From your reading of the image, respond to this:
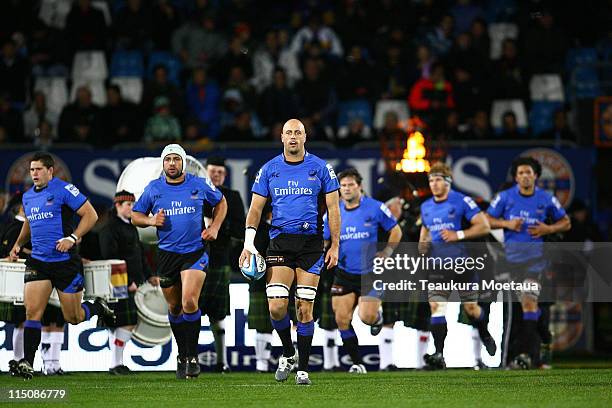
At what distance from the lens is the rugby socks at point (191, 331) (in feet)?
40.4

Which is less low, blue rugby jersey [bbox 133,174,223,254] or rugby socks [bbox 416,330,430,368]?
blue rugby jersey [bbox 133,174,223,254]

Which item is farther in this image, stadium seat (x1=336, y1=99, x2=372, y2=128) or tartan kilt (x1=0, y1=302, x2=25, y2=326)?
stadium seat (x1=336, y1=99, x2=372, y2=128)

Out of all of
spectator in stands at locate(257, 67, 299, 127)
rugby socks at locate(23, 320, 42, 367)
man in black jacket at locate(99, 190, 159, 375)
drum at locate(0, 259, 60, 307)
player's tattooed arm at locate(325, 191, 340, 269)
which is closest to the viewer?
player's tattooed arm at locate(325, 191, 340, 269)

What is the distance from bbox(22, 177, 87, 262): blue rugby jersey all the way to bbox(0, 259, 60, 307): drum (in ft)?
2.29

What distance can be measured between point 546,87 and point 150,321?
8819 millimetres

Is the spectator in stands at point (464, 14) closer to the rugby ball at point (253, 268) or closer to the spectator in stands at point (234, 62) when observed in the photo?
the spectator in stands at point (234, 62)

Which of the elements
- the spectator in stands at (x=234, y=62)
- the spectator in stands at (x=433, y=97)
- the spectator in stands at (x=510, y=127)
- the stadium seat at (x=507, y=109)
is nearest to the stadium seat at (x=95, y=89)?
the spectator in stands at (x=234, y=62)

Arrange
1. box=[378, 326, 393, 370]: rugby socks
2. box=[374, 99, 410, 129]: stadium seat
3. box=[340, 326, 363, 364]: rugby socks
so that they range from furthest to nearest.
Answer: box=[374, 99, 410, 129]: stadium seat → box=[378, 326, 393, 370]: rugby socks → box=[340, 326, 363, 364]: rugby socks

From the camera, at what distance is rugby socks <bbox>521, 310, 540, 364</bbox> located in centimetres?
1380

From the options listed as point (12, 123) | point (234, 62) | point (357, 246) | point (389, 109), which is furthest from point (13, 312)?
point (389, 109)

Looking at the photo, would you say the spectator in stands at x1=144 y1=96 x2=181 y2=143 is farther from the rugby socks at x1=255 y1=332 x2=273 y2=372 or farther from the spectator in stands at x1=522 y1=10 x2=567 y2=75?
the spectator in stands at x1=522 y1=10 x2=567 y2=75

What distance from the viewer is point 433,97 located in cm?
1909

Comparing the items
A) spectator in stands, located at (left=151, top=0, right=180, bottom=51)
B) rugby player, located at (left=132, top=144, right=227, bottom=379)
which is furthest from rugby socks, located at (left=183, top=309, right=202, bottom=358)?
spectator in stands, located at (left=151, top=0, right=180, bottom=51)

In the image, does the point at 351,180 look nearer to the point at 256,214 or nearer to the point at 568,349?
the point at 256,214
